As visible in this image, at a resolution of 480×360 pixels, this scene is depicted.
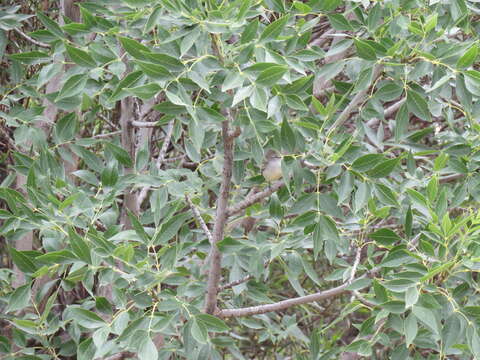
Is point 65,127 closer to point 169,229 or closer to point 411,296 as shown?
point 169,229

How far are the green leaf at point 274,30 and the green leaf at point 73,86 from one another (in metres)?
0.44

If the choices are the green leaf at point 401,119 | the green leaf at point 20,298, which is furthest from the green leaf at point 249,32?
the green leaf at point 20,298

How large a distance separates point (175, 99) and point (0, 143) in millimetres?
1368

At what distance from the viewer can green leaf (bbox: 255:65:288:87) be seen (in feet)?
4.07

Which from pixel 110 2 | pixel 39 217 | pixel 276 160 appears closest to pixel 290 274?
pixel 276 160

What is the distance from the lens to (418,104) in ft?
5.00

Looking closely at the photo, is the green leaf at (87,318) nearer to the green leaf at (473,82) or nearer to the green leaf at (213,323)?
the green leaf at (213,323)

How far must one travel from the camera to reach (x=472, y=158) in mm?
1614

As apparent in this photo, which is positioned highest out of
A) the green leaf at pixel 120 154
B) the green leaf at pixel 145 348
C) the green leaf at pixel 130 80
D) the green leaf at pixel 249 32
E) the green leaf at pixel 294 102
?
the green leaf at pixel 249 32

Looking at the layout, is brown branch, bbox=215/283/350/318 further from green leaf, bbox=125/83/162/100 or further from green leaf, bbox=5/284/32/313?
green leaf, bbox=125/83/162/100

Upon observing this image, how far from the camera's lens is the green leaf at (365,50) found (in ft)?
4.73

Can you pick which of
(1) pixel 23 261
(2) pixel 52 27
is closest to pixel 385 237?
(1) pixel 23 261

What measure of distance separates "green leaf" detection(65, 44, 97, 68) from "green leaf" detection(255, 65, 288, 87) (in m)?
0.46

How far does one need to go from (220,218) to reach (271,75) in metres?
0.46
